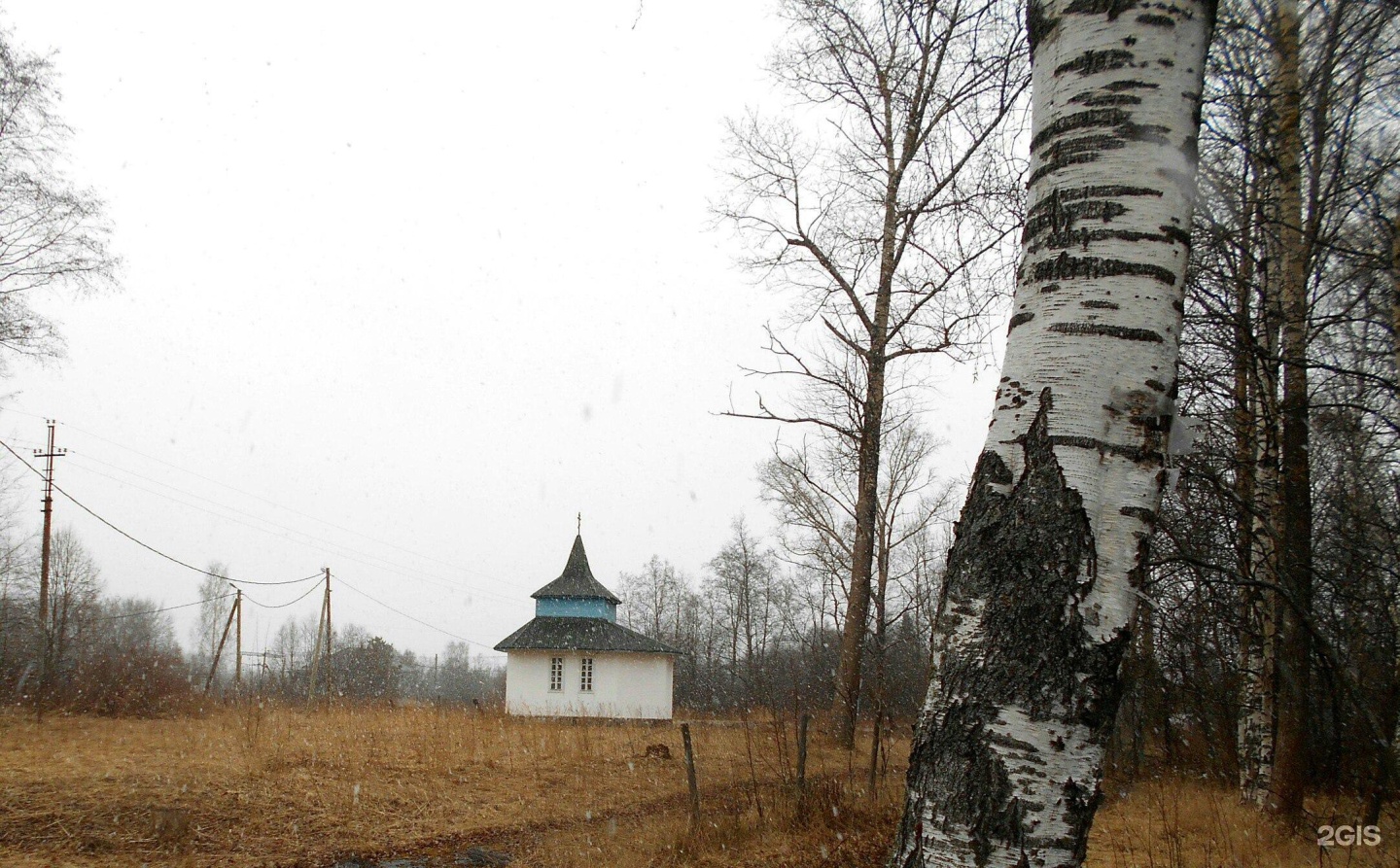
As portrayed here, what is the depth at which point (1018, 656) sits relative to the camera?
5.49 feet

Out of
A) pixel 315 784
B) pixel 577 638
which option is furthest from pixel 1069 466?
pixel 577 638

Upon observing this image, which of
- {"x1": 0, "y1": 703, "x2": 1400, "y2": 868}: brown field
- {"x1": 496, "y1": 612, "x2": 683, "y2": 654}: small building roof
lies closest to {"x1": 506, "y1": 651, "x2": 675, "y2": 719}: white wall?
{"x1": 496, "y1": 612, "x2": 683, "y2": 654}: small building roof

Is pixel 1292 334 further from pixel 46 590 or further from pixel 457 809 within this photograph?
pixel 46 590

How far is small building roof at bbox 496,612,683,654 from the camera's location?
28328 millimetres

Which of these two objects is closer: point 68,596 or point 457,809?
point 457,809

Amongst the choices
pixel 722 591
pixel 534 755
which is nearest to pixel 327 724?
pixel 534 755

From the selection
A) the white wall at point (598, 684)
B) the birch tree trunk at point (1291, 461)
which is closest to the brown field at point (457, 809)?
the birch tree trunk at point (1291, 461)

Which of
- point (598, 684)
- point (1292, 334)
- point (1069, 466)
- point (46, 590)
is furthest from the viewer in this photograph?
point (598, 684)

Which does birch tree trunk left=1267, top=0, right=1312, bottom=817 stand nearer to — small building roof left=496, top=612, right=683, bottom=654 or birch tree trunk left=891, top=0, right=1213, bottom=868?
birch tree trunk left=891, top=0, right=1213, bottom=868

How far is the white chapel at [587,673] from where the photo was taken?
28.4 metres

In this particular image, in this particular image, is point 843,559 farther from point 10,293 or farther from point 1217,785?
point 10,293

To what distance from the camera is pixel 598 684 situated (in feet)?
94.1

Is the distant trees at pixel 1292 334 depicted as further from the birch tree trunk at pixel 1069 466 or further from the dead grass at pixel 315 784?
the dead grass at pixel 315 784
